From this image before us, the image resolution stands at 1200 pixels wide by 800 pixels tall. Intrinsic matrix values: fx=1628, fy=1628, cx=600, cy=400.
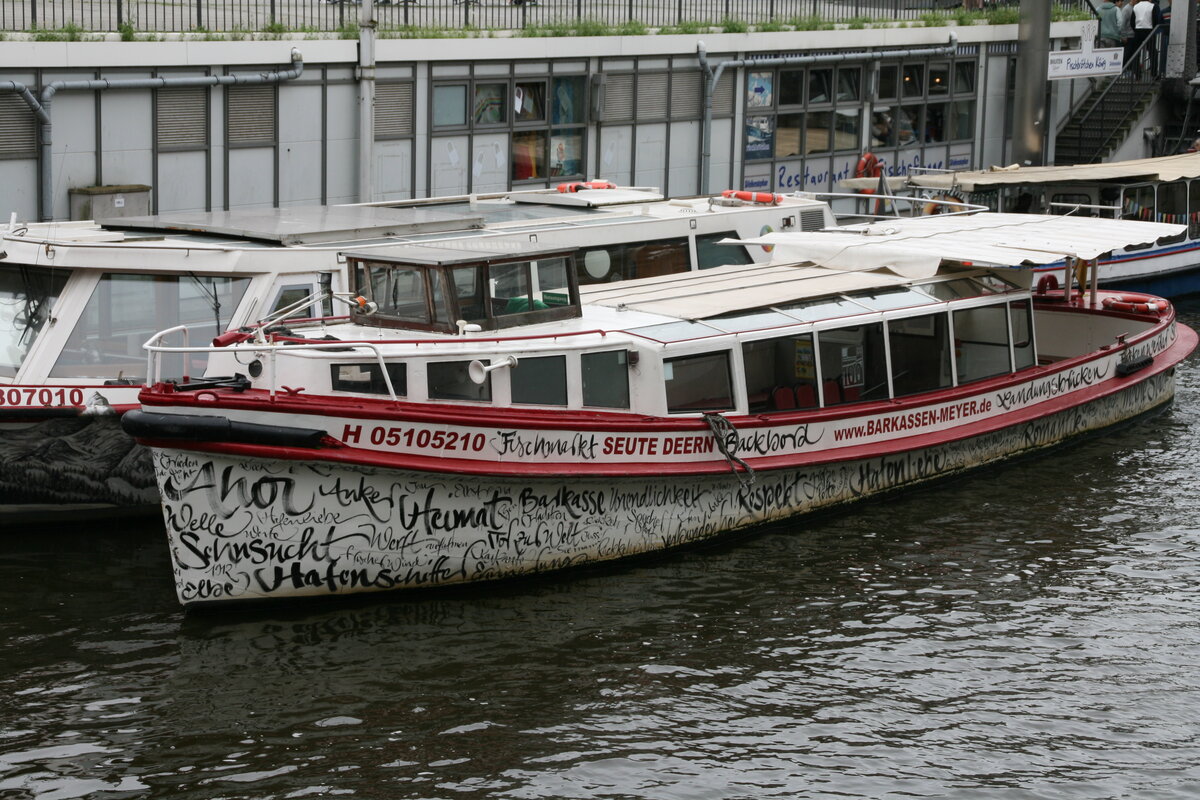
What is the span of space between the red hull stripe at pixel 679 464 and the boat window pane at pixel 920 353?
56 centimetres

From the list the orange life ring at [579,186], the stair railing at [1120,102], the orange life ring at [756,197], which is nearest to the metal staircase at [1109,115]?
the stair railing at [1120,102]

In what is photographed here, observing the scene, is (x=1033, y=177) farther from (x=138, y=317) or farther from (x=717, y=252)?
(x=138, y=317)

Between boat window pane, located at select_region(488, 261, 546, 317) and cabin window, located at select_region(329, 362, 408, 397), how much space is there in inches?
53.2

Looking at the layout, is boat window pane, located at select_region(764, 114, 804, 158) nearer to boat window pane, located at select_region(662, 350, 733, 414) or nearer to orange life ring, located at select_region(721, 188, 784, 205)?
orange life ring, located at select_region(721, 188, 784, 205)

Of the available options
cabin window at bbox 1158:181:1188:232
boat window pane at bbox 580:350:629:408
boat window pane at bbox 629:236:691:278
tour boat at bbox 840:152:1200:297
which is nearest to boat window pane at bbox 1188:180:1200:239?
tour boat at bbox 840:152:1200:297

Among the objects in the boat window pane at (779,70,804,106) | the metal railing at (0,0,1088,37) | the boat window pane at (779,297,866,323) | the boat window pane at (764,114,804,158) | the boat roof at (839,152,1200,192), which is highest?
the metal railing at (0,0,1088,37)

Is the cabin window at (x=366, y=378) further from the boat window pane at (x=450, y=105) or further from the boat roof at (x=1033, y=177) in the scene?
the boat roof at (x=1033, y=177)

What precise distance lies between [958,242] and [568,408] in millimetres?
6738

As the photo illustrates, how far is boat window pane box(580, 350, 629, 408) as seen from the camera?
14320mm

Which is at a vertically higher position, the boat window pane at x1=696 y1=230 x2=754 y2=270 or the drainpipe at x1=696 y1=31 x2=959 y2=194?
the drainpipe at x1=696 y1=31 x2=959 y2=194

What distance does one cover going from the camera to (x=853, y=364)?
16.7 m

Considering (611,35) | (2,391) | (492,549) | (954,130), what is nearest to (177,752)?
(492,549)

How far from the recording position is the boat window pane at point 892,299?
17125 mm

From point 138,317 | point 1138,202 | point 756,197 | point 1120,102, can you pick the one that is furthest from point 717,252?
point 1120,102
